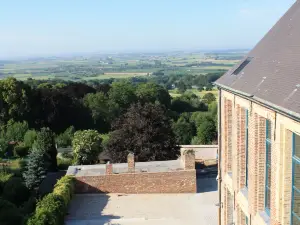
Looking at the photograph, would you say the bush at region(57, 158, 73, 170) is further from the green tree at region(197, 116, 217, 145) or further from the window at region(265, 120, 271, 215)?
the window at region(265, 120, 271, 215)

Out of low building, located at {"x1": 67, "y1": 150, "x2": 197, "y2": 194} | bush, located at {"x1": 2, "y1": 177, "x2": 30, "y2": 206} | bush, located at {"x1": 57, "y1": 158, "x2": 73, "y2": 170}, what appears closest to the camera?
bush, located at {"x1": 2, "y1": 177, "x2": 30, "y2": 206}

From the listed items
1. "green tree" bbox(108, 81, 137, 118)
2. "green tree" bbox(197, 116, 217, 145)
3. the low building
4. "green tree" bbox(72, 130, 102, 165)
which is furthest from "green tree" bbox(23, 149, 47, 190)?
"green tree" bbox(108, 81, 137, 118)

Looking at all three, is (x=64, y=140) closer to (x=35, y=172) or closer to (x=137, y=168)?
(x=35, y=172)

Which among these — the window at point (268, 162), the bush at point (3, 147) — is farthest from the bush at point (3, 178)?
the window at point (268, 162)

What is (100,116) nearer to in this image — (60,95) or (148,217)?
(60,95)

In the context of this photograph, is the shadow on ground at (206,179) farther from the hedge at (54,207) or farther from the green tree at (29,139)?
the green tree at (29,139)

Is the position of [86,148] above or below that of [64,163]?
above

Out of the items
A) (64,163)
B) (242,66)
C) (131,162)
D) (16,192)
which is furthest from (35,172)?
(242,66)

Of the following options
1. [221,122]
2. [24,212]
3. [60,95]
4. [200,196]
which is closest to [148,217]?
[200,196]
